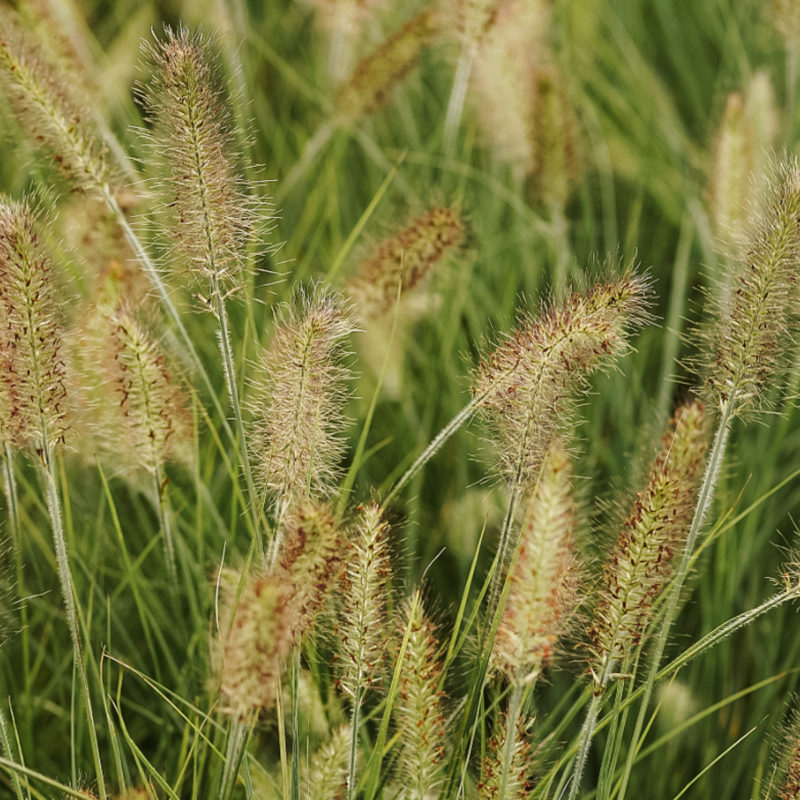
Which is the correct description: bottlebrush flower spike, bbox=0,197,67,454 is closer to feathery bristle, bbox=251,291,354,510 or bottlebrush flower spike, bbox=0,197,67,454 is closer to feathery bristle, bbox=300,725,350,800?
feathery bristle, bbox=251,291,354,510

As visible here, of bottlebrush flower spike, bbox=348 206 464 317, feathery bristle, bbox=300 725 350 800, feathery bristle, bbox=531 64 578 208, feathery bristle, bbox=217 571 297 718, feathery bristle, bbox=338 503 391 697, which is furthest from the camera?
feathery bristle, bbox=531 64 578 208

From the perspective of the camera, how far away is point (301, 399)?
135 centimetres

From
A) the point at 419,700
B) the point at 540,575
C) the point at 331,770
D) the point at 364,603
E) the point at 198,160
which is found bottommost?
the point at 331,770

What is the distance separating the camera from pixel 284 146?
3.17m

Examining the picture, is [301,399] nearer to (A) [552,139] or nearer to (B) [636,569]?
(B) [636,569]

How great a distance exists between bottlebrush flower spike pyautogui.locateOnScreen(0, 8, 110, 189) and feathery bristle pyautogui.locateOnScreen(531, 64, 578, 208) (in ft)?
3.61

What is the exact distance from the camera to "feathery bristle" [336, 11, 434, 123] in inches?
93.7

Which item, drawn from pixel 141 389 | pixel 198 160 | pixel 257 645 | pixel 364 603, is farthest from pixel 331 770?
pixel 198 160

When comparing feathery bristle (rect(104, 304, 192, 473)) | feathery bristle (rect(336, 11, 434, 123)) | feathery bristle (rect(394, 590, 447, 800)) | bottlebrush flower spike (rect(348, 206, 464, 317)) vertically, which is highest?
feathery bristle (rect(336, 11, 434, 123))

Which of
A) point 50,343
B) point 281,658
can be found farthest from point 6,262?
point 281,658

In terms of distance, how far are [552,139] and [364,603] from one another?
1518 millimetres

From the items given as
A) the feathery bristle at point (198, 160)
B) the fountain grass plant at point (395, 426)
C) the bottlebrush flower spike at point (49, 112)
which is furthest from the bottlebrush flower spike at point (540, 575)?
the bottlebrush flower spike at point (49, 112)

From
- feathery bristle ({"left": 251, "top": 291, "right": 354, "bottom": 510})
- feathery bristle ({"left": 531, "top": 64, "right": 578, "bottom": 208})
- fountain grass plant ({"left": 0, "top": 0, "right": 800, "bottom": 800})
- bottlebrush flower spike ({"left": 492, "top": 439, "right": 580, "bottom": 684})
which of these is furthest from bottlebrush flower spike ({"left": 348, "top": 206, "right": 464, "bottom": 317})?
bottlebrush flower spike ({"left": 492, "top": 439, "right": 580, "bottom": 684})

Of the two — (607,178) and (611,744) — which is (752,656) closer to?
(611,744)
